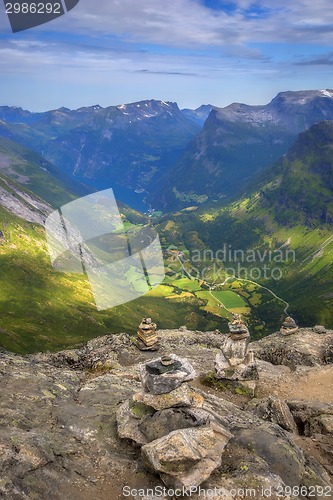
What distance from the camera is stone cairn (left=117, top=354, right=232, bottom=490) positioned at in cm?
2608

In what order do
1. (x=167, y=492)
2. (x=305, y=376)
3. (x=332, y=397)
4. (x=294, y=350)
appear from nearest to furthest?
(x=167, y=492) → (x=332, y=397) → (x=305, y=376) → (x=294, y=350)

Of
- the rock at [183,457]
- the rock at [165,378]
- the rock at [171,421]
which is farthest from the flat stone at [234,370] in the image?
the rock at [183,457]

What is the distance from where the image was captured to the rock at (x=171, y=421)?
96.3 ft

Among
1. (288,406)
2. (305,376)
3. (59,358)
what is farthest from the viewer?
(59,358)

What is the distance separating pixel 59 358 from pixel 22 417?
115ft

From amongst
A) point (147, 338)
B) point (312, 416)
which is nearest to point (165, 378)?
point (312, 416)

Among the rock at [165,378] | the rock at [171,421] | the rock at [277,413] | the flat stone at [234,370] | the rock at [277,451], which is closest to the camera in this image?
the rock at [277,451]

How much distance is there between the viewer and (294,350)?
246ft

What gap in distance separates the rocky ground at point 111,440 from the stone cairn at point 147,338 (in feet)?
59.8

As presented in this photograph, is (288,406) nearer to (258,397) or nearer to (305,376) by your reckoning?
(258,397)

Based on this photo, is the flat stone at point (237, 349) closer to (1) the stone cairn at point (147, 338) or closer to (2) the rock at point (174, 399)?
(1) the stone cairn at point (147, 338)

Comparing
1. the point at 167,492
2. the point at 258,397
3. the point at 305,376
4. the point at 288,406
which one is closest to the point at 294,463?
the point at 167,492

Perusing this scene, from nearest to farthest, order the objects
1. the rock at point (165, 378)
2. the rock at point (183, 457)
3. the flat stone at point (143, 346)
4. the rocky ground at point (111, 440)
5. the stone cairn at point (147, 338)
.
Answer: the rock at point (183, 457) → the rocky ground at point (111, 440) → the rock at point (165, 378) → the flat stone at point (143, 346) → the stone cairn at point (147, 338)

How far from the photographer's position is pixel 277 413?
40.4 metres
